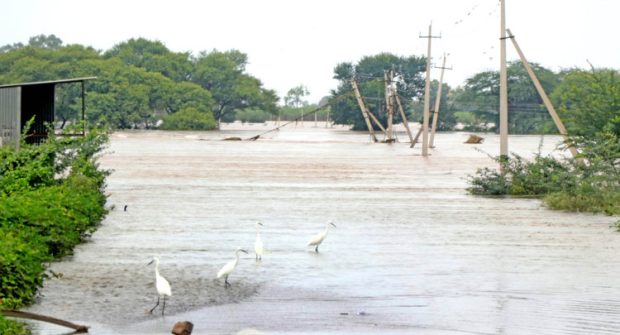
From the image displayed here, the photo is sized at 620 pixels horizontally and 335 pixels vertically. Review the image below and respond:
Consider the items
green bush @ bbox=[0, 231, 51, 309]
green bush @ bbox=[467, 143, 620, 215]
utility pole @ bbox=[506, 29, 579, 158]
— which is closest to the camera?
green bush @ bbox=[0, 231, 51, 309]

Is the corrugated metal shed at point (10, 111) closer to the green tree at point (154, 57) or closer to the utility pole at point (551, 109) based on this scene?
the utility pole at point (551, 109)

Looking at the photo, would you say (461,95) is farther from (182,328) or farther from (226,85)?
(182,328)

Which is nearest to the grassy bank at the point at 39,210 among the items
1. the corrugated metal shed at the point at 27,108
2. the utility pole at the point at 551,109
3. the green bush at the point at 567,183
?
the corrugated metal shed at the point at 27,108

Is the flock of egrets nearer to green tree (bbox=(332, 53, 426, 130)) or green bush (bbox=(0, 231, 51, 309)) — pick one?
green bush (bbox=(0, 231, 51, 309))

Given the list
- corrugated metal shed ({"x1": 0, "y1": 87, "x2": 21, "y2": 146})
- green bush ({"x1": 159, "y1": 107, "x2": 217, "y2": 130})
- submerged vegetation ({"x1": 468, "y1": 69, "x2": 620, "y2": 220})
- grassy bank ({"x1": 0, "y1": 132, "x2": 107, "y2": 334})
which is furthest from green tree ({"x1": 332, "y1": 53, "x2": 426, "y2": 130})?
grassy bank ({"x1": 0, "y1": 132, "x2": 107, "y2": 334})

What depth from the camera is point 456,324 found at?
489 inches

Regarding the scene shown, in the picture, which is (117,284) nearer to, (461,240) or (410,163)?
(461,240)

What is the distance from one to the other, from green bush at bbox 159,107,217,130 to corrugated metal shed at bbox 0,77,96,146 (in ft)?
325

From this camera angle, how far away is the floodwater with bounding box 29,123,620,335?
12695 mm

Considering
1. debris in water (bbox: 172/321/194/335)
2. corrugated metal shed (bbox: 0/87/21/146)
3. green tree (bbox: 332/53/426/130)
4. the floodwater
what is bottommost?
the floodwater

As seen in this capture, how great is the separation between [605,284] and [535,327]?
3.68m

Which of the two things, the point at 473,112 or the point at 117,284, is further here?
the point at 473,112

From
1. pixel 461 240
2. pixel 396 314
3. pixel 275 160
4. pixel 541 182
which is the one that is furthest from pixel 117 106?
pixel 396 314

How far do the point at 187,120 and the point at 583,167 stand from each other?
4229 inches
